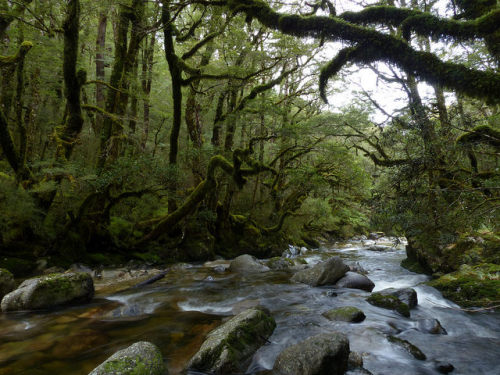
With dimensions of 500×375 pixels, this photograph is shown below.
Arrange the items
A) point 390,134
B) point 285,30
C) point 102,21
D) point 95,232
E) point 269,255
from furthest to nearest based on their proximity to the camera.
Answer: point 269,255, point 102,21, point 95,232, point 390,134, point 285,30

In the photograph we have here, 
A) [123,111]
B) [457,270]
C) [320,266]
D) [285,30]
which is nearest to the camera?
[285,30]

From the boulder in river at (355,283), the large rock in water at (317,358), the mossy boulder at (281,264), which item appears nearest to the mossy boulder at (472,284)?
the boulder in river at (355,283)

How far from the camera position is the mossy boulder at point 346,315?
16.7ft

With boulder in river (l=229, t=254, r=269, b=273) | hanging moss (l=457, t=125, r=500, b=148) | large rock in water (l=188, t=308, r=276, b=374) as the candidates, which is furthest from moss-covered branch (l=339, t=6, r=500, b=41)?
boulder in river (l=229, t=254, r=269, b=273)

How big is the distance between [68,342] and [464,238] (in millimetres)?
9559

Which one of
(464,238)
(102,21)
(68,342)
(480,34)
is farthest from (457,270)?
(102,21)

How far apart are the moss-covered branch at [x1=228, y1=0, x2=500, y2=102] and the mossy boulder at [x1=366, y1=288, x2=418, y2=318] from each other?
430cm

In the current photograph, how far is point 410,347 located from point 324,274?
3973mm

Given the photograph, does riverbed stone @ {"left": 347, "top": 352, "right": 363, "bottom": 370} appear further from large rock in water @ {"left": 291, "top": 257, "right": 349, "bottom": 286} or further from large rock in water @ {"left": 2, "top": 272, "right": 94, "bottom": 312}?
large rock in water @ {"left": 2, "top": 272, "right": 94, "bottom": 312}

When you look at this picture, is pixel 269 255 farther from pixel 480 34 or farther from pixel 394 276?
pixel 480 34

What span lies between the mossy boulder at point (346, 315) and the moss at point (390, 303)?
38.2 inches

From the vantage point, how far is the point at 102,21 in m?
11.4

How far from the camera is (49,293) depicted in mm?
5316

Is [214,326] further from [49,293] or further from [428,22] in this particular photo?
[428,22]
